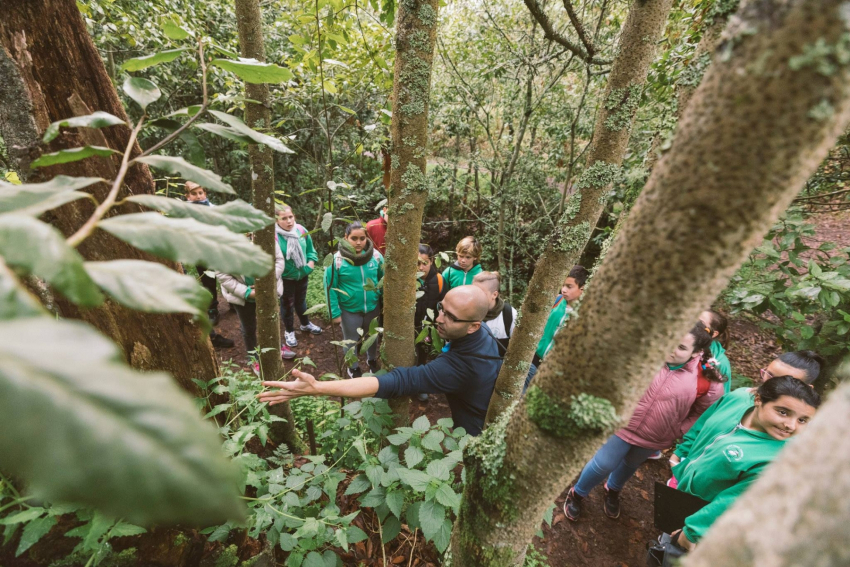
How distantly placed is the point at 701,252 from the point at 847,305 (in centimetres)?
392

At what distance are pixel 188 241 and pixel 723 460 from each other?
293 centimetres

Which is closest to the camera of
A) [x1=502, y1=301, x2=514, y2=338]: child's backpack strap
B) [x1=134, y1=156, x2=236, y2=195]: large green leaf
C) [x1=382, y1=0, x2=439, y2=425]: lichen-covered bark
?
[x1=134, y1=156, x2=236, y2=195]: large green leaf

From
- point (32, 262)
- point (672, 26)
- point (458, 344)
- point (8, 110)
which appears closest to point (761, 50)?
point (32, 262)

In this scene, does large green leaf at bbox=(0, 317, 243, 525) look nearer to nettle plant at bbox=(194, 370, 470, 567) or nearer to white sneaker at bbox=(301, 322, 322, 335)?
nettle plant at bbox=(194, 370, 470, 567)

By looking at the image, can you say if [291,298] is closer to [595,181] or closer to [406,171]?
[406,171]

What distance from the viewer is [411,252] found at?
212cm

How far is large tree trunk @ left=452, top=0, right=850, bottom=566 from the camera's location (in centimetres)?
43

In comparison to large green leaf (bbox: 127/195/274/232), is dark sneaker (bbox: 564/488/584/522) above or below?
below

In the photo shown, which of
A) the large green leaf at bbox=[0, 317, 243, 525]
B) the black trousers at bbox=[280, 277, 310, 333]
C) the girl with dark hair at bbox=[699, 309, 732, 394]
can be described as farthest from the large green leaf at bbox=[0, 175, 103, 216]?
the black trousers at bbox=[280, 277, 310, 333]

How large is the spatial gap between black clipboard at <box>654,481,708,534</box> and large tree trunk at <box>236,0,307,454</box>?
2.58 m

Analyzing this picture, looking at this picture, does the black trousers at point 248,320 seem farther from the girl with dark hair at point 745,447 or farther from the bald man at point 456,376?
the girl with dark hair at point 745,447

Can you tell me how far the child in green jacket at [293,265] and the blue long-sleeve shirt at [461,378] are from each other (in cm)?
268

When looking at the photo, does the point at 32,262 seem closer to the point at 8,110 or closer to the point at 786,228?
the point at 8,110

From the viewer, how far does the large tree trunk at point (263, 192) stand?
6.48 feet
